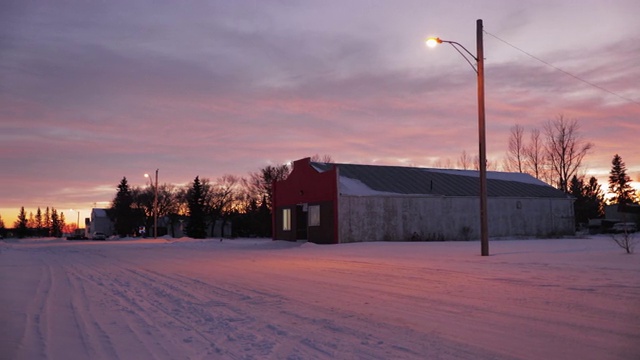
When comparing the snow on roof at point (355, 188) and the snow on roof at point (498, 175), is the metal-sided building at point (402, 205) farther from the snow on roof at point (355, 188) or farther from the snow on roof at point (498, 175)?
the snow on roof at point (498, 175)

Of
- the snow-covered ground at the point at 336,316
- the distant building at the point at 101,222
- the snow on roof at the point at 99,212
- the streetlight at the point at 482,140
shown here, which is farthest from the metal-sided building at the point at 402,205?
the snow on roof at the point at 99,212

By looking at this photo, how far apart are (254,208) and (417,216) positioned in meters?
49.2

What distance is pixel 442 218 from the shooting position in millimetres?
39812

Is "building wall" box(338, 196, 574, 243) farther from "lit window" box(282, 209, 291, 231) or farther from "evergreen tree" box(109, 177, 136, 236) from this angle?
"evergreen tree" box(109, 177, 136, 236)

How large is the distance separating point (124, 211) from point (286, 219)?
70.0 meters

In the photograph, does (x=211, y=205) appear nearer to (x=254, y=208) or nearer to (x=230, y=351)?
(x=254, y=208)

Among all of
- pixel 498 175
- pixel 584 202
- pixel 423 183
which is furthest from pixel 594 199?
pixel 423 183

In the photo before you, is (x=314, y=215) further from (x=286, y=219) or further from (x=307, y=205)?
(x=286, y=219)

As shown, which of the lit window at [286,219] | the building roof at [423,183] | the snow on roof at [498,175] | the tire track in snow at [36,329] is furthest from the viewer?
the snow on roof at [498,175]

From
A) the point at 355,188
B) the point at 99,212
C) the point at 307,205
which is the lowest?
the point at 307,205

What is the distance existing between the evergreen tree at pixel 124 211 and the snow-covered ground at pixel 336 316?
300 feet

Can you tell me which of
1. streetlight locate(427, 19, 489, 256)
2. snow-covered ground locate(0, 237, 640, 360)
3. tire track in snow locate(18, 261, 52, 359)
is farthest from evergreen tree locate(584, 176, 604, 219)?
tire track in snow locate(18, 261, 52, 359)

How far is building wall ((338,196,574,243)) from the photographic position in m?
36.2

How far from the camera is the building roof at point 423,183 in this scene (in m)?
38.7
